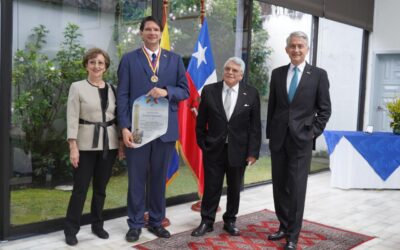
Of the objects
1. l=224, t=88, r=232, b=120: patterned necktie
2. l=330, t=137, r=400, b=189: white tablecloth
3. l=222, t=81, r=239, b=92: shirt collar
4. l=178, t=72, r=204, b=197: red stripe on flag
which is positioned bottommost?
l=330, t=137, r=400, b=189: white tablecloth

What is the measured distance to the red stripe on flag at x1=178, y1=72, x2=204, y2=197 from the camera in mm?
3750

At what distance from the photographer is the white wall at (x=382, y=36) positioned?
668cm

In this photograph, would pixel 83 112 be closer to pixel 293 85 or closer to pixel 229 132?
pixel 229 132

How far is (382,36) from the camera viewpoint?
6.84 metres

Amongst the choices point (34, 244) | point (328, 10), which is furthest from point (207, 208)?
point (328, 10)

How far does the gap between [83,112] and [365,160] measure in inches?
138

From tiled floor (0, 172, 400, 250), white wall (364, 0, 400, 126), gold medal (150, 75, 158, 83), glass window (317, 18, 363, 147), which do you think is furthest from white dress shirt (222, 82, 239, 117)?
white wall (364, 0, 400, 126)

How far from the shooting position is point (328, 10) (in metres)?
5.84

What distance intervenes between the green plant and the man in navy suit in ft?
1.84

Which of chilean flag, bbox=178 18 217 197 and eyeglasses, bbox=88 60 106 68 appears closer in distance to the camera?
eyeglasses, bbox=88 60 106 68

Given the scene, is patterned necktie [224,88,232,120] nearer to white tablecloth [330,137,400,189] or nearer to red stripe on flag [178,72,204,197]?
red stripe on flag [178,72,204,197]

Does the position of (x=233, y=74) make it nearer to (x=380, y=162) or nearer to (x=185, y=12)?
(x=185, y=12)

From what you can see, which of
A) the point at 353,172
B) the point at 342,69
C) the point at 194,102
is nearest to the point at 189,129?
the point at 194,102

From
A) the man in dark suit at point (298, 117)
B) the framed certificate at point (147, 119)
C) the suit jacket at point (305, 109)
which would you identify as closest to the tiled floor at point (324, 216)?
the man in dark suit at point (298, 117)
